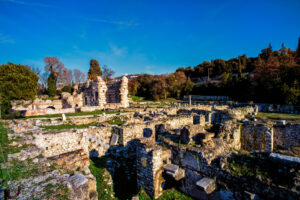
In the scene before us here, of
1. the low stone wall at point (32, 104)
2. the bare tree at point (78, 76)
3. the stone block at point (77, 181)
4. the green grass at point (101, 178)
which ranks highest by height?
the bare tree at point (78, 76)

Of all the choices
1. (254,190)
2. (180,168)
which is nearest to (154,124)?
(180,168)

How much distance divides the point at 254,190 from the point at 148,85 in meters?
45.2

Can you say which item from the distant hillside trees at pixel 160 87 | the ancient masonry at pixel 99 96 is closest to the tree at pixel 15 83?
the ancient masonry at pixel 99 96

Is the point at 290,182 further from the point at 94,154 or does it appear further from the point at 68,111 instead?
the point at 68,111

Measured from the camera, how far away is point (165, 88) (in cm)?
4581

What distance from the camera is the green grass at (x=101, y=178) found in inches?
231

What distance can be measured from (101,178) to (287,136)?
11549 millimetres

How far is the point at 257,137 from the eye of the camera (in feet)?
29.8

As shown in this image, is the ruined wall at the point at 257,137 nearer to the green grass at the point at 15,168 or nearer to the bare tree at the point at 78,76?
the green grass at the point at 15,168

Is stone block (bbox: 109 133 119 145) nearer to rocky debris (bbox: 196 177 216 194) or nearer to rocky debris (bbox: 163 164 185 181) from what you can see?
rocky debris (bbox: 163 164 185 181)

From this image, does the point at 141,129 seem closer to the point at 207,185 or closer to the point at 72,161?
the point at 72,161

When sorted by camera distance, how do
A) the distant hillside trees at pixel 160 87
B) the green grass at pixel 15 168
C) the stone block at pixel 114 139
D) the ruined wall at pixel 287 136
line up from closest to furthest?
the green grass at pixel 15 168 < the stone block at pixel 114 139 < the ruined wall at pixel 287 136 < the distant hillside trees at pixel 160 87

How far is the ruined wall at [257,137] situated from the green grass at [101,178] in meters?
8.28

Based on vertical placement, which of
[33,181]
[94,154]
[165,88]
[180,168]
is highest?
[165,88]
